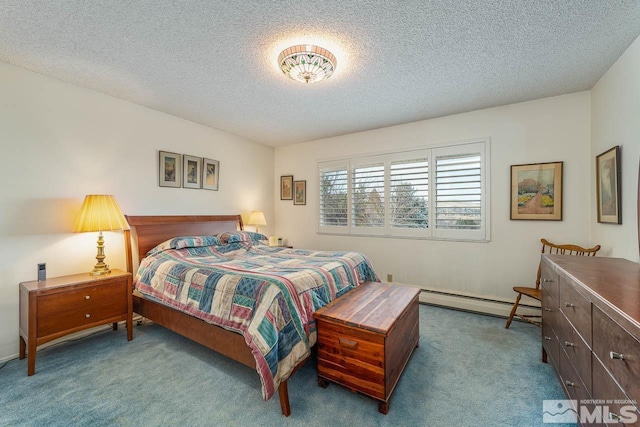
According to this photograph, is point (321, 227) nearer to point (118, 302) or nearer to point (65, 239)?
point (118, 302)

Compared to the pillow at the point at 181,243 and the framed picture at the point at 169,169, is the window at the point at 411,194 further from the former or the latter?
the framed picture at the point at 169,169

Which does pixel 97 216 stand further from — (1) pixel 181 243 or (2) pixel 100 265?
(1) pixel 181 243

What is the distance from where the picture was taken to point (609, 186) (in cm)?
241

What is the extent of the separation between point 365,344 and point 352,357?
15 cm

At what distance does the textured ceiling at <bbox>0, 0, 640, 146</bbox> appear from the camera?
1.73 metres

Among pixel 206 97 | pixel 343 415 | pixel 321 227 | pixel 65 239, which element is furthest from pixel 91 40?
pixel 321 227

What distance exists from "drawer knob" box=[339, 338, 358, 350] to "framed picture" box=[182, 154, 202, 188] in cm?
300

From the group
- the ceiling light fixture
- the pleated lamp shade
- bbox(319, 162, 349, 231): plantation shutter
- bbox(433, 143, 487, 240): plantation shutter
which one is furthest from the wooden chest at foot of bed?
bbox(319, 162, 349, 231): plantation shutter

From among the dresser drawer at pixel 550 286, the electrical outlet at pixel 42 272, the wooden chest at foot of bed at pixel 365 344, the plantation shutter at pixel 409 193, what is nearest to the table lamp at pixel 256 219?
the plantation shutter at pixel 409 193

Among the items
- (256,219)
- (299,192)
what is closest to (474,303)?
(299,192)

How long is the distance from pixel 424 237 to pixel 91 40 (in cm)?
393

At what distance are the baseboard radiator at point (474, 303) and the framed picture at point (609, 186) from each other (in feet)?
3.91

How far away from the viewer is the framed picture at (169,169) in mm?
3461

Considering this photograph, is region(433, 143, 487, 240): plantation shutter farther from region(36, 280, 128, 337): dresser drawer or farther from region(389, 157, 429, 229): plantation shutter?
region(36, 280, 128, 337): dresser drawer
